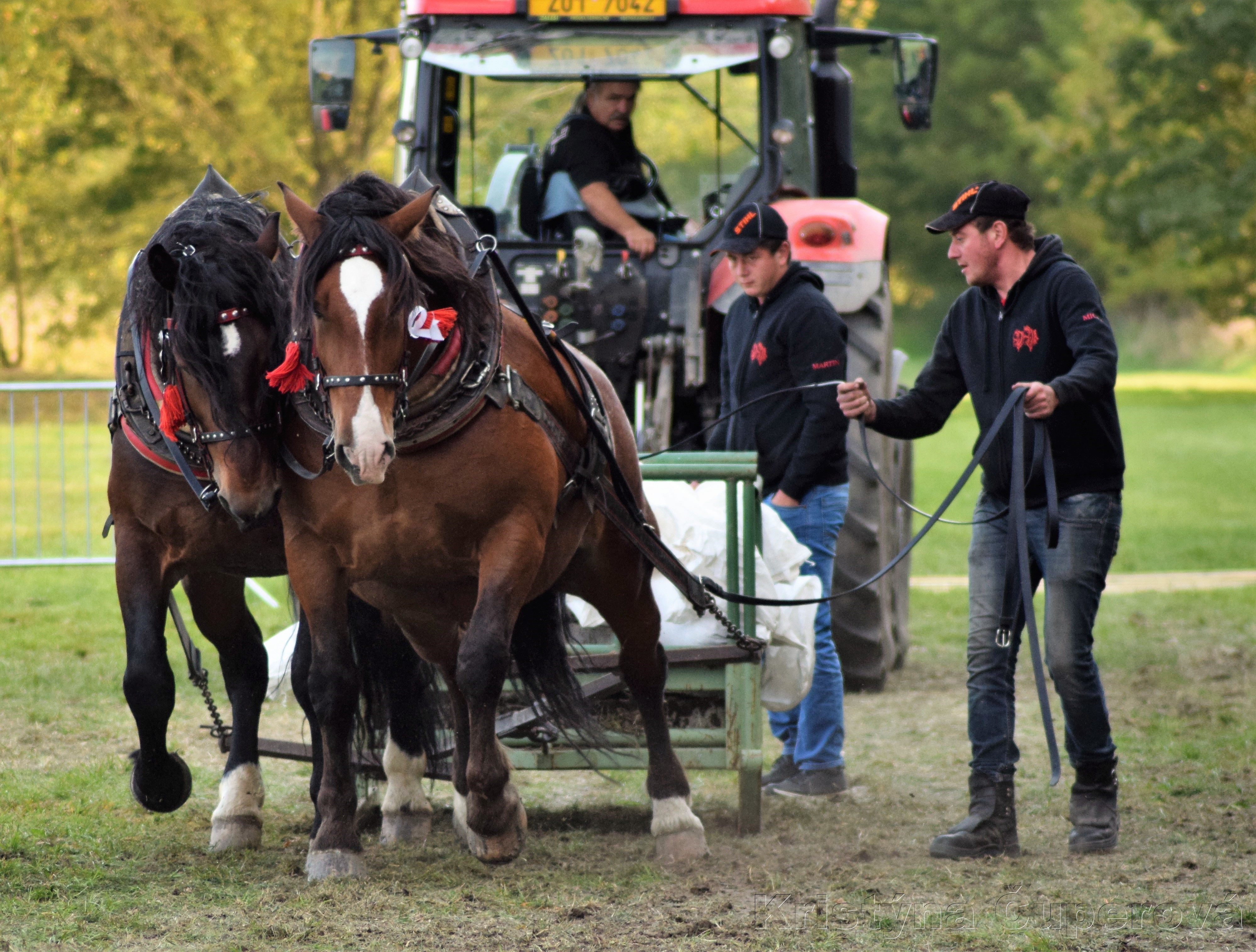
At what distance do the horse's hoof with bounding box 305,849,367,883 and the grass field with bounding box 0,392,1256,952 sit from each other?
0.19 feet

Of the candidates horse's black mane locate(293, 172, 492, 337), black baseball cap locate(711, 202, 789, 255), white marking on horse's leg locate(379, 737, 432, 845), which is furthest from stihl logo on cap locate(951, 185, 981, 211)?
white marking on horse's leg locate(379, 737, 432, 845)

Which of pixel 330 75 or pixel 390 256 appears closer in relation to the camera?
pixel 390 256

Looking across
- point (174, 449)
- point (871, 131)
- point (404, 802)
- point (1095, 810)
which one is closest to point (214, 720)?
point (404, 802)

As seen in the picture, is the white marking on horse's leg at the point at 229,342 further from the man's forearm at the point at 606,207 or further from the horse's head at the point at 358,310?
the man's forearm at the point at 606,207

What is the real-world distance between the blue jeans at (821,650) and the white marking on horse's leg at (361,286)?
2.33 metres

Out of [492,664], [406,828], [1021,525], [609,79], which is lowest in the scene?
[406,828]

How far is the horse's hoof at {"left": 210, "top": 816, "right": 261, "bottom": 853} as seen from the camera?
4727 millimetres

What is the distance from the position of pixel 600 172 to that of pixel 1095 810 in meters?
3.32

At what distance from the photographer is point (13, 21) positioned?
18.0 meters

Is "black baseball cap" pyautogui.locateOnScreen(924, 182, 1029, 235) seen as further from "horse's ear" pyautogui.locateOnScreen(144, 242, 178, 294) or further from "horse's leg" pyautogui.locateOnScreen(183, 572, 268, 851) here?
"horse's leg" pyautogui.locateOnScreen(183, 572, 268, 851)

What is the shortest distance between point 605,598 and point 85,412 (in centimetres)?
543

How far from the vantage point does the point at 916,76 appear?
766 cm

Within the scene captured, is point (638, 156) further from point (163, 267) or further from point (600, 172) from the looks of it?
point (163, 267)

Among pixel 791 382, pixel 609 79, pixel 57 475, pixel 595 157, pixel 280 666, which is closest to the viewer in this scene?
pixel 280 666
